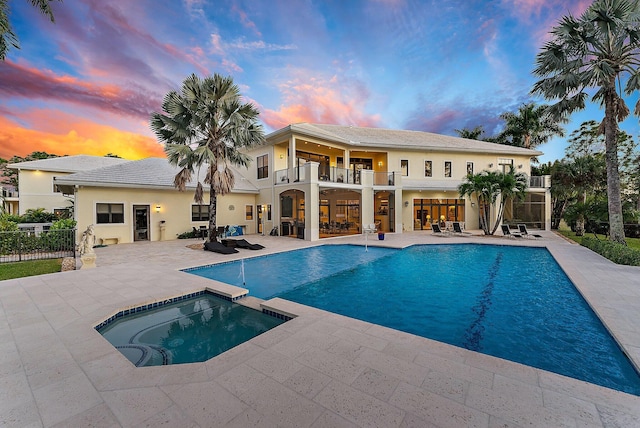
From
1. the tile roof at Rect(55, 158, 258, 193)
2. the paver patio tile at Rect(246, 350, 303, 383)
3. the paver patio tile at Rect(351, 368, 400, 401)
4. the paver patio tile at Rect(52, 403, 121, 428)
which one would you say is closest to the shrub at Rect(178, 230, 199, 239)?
the tile roof at Rect(55, 158, 258, 193)

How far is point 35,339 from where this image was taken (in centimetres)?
395

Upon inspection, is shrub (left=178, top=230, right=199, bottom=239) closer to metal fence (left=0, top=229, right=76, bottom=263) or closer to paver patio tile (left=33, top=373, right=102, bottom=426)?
metal fence (left=0, top=229, right=76, bottom=263)

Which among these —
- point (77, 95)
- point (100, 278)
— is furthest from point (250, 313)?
point (77, 95)

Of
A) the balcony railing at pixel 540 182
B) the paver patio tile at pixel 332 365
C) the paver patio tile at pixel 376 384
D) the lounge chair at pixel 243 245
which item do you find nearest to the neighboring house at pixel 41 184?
the lounge chair at pixel 243 245

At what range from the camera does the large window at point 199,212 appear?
58.1 ft

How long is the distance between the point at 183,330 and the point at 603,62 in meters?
16.9

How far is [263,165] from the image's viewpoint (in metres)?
19.7

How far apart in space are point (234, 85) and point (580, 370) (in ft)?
47.8

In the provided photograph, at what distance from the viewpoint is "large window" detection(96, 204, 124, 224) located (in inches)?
570

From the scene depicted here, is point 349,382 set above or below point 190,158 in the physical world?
below

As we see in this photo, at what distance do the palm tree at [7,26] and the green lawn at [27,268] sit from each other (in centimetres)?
624

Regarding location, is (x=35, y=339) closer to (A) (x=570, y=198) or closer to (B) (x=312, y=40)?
(B) (x=312, y=40)

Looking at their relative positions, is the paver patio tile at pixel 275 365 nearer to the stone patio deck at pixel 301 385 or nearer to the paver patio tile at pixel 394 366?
the stone patio deck at pixel 301 385

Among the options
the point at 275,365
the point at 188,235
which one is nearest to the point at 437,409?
the point at 275,365
